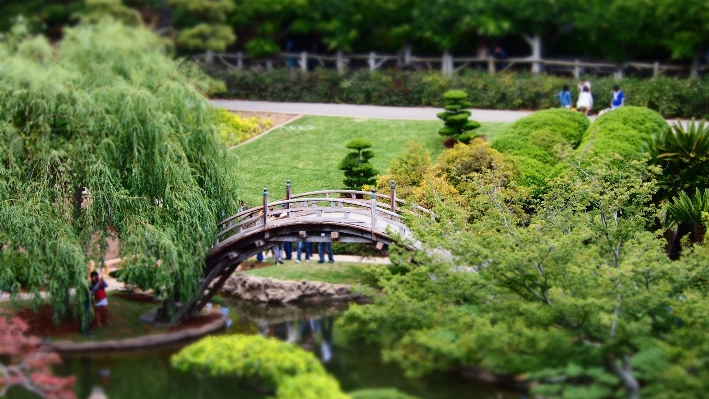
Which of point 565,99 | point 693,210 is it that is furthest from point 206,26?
point 693,210

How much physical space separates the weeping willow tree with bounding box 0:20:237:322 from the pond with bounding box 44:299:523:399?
1875 mm

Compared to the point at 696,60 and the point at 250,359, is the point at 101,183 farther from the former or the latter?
the point at 696,60

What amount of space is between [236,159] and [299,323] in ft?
16.1

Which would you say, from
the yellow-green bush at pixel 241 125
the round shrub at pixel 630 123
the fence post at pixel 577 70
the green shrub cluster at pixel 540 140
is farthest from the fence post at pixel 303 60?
the round shrub at pixel 630 123

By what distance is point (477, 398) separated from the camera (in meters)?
28.8

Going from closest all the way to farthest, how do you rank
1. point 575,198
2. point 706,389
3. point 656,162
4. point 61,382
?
point 706,389
point 61,382
point 575,198
point 656,162

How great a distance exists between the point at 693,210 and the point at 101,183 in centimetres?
1657

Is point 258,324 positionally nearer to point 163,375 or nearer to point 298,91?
point 163,375

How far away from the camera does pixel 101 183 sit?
107ft

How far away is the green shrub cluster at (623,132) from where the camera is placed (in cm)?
4028

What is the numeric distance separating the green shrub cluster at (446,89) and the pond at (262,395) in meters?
19.3

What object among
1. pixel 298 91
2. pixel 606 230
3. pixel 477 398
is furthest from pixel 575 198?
pixel 298 91

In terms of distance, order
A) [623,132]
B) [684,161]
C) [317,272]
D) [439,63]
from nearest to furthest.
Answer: [317,272] → [684,161] → [623,132] → [439,63]

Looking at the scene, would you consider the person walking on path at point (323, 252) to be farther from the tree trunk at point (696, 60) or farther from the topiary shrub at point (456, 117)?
the tree trunk at point (696, 60)
